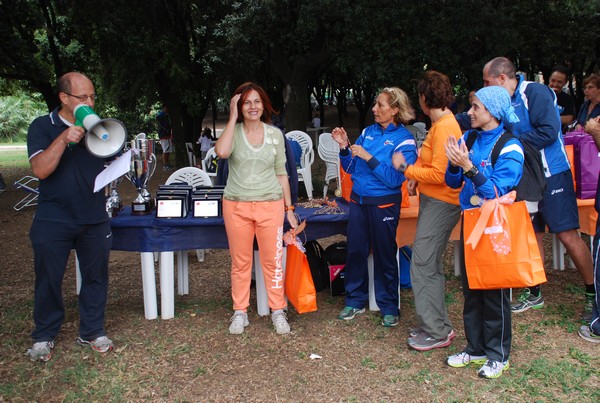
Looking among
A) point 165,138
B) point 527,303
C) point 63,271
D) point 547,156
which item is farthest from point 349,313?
point 165,138

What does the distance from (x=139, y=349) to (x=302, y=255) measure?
1.35 meters

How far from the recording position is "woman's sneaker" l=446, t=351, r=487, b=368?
3.68 meters

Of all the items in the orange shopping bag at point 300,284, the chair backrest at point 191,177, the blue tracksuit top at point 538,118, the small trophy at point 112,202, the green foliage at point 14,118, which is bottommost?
the orange shopping bag at point 300,284

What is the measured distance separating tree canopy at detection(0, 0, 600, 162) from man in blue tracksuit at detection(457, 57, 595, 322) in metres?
3.84

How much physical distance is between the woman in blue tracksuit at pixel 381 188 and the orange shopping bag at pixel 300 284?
0.40 meters

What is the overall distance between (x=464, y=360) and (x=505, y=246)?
36.1 inches

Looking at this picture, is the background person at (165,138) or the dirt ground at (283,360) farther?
the background person at (165,138)

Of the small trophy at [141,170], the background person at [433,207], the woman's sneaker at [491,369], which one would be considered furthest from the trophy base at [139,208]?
the woman's sneaker at [491,369]

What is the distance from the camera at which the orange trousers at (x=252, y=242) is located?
4.12 meters

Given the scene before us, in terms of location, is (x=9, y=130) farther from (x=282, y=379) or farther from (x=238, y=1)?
(x=282, y=379)

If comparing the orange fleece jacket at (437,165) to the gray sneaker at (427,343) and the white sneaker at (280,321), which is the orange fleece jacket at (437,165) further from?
the white sneaker at (280,321)

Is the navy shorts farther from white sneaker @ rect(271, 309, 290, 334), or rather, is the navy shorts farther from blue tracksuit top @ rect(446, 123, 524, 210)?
white sneaker @ rect(271, 309, 290, 334)

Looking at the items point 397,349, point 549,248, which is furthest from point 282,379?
point 549,248

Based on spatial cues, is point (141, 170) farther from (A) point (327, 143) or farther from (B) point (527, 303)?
(A) point (327, 143)
